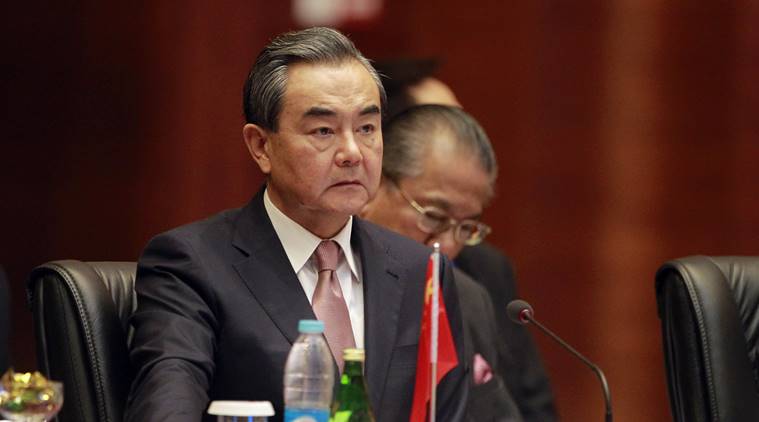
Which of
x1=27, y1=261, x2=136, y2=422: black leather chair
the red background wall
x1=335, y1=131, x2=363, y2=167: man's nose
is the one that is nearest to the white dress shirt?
x1=335, y1=131, x2=363, y2=167: man's nose

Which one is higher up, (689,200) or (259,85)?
(259,85)

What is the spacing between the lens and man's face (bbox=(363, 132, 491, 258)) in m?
3.61

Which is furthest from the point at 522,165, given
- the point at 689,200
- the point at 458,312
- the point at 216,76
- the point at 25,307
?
the point at 458,312

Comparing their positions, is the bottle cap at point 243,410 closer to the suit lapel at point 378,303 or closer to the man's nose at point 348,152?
the suit lapel at point 378,303

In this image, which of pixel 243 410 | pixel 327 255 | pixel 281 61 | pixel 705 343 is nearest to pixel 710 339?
pixel 705 343

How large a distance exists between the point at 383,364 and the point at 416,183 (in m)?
1.11

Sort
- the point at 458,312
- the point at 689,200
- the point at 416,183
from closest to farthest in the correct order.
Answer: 1. the point at 458,312
2. the point at 416,183
3. the point at 689,200

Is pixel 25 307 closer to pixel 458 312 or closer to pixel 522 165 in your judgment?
pixel 522 165

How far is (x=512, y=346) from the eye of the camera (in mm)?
4113

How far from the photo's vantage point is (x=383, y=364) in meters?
2.60

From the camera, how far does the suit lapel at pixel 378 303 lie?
8.48 ft

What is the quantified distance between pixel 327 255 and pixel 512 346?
62.0 inches

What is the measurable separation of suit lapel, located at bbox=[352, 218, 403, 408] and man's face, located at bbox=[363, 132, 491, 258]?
80 centimetres

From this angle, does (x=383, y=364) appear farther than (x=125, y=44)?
No
